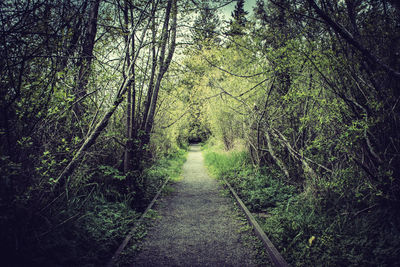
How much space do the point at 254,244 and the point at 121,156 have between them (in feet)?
13.8

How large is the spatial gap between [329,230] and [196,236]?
7.45ft

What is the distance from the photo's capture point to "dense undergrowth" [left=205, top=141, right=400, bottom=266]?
2639mm

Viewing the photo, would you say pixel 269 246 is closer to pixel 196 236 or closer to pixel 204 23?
pixel 196 236

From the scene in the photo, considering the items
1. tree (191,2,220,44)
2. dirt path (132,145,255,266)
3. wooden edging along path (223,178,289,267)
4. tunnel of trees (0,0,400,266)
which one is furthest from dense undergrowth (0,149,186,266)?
tree (191,2,220,44)

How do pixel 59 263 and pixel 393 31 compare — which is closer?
pixel 59 263

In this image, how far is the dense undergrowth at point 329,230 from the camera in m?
2.64

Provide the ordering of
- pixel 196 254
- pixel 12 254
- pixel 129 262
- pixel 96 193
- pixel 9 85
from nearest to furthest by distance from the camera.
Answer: pixel 12 254 → pixel 9 85 → pixel 129 262 → pixel 196 254 → pixel 96 193

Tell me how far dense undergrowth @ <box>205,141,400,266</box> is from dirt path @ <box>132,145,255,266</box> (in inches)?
25.1

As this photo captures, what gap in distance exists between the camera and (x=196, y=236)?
3832 mm

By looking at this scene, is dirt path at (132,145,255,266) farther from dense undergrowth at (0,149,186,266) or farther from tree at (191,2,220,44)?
tree at (191,2,220,44)

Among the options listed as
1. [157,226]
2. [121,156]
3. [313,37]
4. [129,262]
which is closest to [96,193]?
[121,156]

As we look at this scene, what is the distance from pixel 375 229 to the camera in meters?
3.02

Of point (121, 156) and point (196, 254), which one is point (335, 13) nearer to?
point (196, 254)

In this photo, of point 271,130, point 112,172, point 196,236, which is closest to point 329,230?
point 196,236
